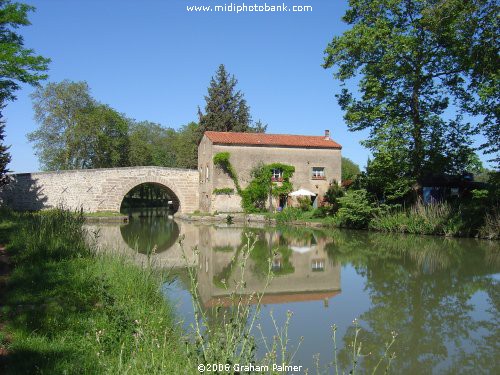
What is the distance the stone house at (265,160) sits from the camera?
26.5m

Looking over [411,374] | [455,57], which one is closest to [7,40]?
[455,57]

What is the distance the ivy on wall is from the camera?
26.2m

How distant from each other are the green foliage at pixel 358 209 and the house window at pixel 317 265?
8204 millimetres

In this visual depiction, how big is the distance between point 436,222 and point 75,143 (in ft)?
96.8

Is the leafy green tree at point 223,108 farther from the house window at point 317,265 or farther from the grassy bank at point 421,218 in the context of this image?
the house window at point 317,265

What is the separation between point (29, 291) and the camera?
520 centimetres

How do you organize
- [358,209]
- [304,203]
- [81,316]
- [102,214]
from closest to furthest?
[81,316] < [358,209] < [102,214] < [304,203]

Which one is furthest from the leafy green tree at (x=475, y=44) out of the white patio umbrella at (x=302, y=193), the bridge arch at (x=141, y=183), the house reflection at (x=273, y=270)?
the bridge arch at (x=141, y=183)

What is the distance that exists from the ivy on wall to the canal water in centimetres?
1256

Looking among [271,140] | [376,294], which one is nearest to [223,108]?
[271,140]

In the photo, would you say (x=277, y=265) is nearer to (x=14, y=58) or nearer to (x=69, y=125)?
(x=14, y=58)

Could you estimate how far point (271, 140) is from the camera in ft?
90.2

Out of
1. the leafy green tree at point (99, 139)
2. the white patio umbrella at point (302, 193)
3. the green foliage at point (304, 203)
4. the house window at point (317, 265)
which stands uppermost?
the leafy green tree at point (99, 139)

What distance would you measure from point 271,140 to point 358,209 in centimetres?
1038
